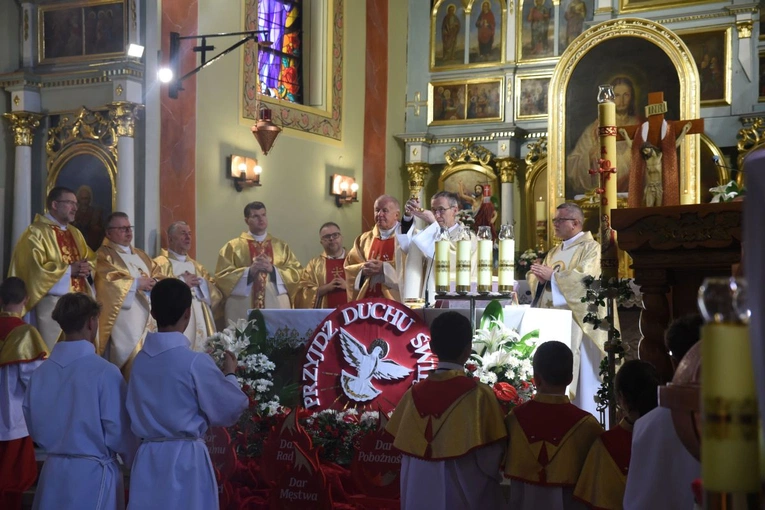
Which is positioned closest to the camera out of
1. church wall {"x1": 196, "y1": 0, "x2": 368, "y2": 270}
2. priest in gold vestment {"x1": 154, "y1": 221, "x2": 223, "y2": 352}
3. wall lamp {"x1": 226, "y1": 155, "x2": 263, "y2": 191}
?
priest in gold vestment {"x1": 154, "y1": 221, "x2": 223, "y2": 352}

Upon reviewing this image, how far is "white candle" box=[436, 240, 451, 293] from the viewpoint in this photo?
17.9ft

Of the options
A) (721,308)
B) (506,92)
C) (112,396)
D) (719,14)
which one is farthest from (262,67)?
(721,308)

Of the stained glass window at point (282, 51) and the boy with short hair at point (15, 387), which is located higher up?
the stained glass window at point (282, 51)

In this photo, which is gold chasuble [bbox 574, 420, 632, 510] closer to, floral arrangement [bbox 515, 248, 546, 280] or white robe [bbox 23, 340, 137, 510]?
white robe [bbox 23, 340, 137, 510]

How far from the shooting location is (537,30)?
1334 centimetres

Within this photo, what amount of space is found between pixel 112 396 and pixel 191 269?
5355 millimetres

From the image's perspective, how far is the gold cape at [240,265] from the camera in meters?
9.23

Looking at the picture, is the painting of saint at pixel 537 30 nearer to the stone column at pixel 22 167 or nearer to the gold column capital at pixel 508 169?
the gold column capital at pixel 508 169

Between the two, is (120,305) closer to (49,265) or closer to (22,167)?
(49,265)

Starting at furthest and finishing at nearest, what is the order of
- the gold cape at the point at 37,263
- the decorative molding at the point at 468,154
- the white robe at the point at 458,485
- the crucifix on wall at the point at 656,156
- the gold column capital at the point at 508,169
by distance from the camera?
the decorative molding at the point at 468,154
the gold column capital at the point at 508,169
the gold cape at the point at 37,263
the crucifix on wall at the point at 656,156
the white robe at the point at 458,485

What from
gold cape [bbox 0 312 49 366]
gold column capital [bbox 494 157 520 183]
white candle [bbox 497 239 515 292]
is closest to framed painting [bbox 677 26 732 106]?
gold column capital [bbox 494 157 520 183]

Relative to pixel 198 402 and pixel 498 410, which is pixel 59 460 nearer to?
pixel 198 402

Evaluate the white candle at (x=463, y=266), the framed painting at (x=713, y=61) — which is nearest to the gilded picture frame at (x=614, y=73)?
the framed painting at (x=713, y=61)

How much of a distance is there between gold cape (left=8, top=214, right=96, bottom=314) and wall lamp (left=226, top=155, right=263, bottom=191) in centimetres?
311
